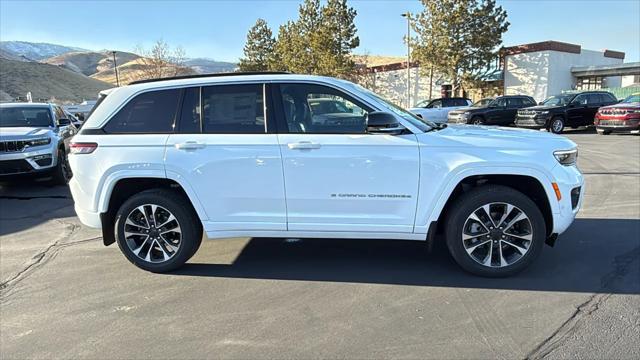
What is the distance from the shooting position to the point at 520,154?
378cm

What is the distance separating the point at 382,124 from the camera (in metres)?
3.78

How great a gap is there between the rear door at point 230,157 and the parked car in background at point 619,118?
54.9 feet

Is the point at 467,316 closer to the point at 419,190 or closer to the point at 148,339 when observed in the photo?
the point at 419,190

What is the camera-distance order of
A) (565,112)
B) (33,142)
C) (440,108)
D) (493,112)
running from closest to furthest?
(33,142) → (565,112) → (493,112) → (440,108)

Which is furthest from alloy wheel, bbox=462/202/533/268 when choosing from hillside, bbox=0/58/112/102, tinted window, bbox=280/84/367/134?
hillside, bbox=0/58/112/102

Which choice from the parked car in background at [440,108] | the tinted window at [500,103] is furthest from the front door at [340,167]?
the parked car in background at [440,108]

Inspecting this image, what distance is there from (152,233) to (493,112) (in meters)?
19.5

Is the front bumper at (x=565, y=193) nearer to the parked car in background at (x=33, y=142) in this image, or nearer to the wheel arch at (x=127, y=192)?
the wheel arch at (x=127, y=192)

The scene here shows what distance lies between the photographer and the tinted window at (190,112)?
4.14 meters

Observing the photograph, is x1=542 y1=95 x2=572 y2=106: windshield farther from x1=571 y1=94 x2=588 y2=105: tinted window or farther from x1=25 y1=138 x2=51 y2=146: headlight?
x1=25 y1=138 x2=51 y2=146: headlight

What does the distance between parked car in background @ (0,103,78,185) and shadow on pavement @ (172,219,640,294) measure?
18.3ft

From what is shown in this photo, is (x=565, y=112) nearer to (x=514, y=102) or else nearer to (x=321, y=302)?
(x=514, y=102)

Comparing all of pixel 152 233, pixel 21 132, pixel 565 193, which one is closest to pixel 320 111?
pixel 152 233

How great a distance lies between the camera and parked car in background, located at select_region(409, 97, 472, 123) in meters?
22.8
